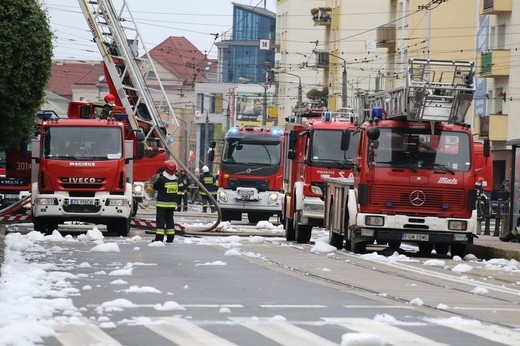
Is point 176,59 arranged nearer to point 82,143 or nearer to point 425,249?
point 82,143

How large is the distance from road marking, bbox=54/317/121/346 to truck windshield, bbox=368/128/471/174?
50.5 feet

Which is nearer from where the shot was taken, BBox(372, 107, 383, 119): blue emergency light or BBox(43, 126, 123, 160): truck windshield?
BBox(372, 107, 383, 119): blue emergency light

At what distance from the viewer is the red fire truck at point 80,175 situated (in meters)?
33.3

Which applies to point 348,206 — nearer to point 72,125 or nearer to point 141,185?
point 72,125

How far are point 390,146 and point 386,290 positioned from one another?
393 inches

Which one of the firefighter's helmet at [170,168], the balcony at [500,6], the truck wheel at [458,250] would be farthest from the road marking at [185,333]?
the balcony at [500,6]


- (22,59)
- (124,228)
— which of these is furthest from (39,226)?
(22,59)

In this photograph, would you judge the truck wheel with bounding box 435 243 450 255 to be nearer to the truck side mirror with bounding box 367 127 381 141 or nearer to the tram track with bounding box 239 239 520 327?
the tram track with bounding box 239 239 520 327

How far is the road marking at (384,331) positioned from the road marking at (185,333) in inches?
52.0

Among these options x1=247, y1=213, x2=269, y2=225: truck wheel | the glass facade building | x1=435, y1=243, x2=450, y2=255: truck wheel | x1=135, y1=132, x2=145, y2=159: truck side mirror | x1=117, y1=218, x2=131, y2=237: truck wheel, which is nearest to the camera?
x1=435, y1=243, x2=450, y2=255: truck wheel

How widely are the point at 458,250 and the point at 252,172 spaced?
17612mm

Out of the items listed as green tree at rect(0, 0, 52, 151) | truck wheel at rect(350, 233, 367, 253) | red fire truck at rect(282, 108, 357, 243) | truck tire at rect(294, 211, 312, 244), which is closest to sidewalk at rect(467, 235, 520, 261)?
truck wheel at rect(350, 233, 367, 253)

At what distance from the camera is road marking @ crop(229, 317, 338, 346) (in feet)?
39.5

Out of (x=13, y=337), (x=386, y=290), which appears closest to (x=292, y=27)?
(x=386, y=290)
